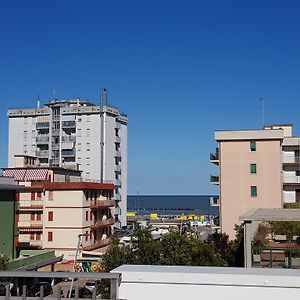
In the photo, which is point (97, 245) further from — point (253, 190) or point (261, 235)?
point (261, 235)

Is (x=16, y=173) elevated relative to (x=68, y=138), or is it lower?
lower

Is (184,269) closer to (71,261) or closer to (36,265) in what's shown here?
(36,265)

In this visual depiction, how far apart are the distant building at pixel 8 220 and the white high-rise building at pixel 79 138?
40.0 metres

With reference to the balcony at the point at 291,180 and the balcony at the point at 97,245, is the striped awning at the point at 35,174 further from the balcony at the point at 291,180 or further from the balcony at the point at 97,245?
the balcony at the point at 291,180

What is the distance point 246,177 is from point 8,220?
19.2 meters

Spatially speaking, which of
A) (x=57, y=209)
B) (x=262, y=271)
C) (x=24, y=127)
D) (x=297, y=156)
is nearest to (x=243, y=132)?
(x=297, y=156)

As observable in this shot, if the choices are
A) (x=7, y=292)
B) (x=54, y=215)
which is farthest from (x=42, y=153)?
(x=7, y=292)

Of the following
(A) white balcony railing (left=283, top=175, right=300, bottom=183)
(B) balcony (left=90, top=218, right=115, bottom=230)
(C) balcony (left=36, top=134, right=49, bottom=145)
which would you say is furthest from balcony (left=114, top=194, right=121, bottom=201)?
(A) white balcony railing (left=283, top=175, right=300, bottom=183)

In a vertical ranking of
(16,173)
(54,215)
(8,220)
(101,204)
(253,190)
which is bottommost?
(54,215)

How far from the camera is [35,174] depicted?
153ft

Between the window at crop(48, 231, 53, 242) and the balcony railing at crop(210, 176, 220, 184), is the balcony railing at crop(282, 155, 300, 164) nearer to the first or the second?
the balcony railing at crop(210, 176, 220, 184)

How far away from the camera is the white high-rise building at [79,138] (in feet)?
257

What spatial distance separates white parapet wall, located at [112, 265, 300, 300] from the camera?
14.3ft

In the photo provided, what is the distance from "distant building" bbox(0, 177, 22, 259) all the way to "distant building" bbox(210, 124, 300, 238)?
16.6m
